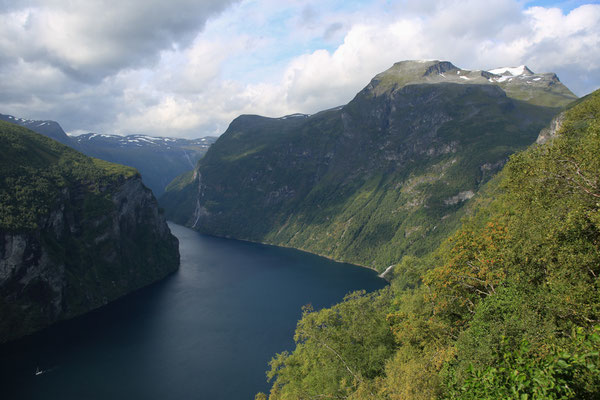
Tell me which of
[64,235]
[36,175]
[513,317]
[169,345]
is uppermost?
[36,175]

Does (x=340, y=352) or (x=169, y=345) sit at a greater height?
(x=340, y=352)

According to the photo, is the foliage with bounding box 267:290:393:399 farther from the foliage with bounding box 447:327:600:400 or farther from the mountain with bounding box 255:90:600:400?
the foliage with bounding box 447:327:600:400

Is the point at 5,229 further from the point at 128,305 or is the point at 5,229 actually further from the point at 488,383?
the point at 488,383

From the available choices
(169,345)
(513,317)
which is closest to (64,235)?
(169,345)

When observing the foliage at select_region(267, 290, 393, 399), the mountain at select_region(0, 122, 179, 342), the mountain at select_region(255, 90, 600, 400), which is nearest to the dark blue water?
the mountain at select_region(0, 122, 179, 342)

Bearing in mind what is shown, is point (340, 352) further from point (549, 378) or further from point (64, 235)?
point (64, 235)

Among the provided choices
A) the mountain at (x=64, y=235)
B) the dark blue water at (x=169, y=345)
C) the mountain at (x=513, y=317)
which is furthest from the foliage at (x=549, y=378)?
the mountain at (x=64, y=235)

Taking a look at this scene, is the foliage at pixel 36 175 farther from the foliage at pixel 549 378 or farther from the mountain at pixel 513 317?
the foliage at pixel 549 378
